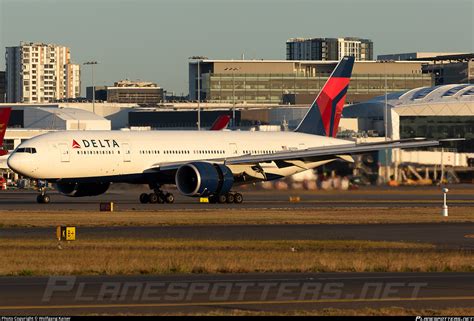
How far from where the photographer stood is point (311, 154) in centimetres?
7319

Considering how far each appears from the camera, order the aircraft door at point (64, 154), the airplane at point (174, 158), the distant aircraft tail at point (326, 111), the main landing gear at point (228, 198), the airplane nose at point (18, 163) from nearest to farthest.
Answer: the airplane nose at point (18, 163) → the aircraft door at point (64, 154) → the airplane at point (174, 158) → the main landing gear at point (228, 198) → the distant aircraft tail at point (326, 111)

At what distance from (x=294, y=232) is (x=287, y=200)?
30.8 m

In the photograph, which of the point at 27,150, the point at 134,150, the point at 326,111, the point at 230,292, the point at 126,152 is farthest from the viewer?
the point at 326,111

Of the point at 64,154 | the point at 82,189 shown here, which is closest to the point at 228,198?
the point at 82,189

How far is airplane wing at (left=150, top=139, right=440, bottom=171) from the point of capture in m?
71.9

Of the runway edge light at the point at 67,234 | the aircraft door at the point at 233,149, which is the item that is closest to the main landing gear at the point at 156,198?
the aircraft door at the point at 233,149

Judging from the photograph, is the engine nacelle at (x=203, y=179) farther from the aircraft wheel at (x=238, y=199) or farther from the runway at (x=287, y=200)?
the aircraft wheel at (x=238, y=199)

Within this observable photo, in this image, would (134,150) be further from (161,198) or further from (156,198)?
(161,198)

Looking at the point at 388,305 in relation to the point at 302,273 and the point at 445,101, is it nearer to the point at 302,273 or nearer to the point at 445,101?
the point at 302,273

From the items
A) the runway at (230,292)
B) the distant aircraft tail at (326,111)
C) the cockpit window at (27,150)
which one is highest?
the distant aircraft tail at (326,111)

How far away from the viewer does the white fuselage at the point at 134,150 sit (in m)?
67.4

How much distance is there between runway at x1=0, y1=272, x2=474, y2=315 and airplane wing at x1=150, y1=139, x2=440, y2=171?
41494 mm

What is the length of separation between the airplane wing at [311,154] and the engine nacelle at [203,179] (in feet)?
4.59

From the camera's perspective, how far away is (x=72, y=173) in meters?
68.1
